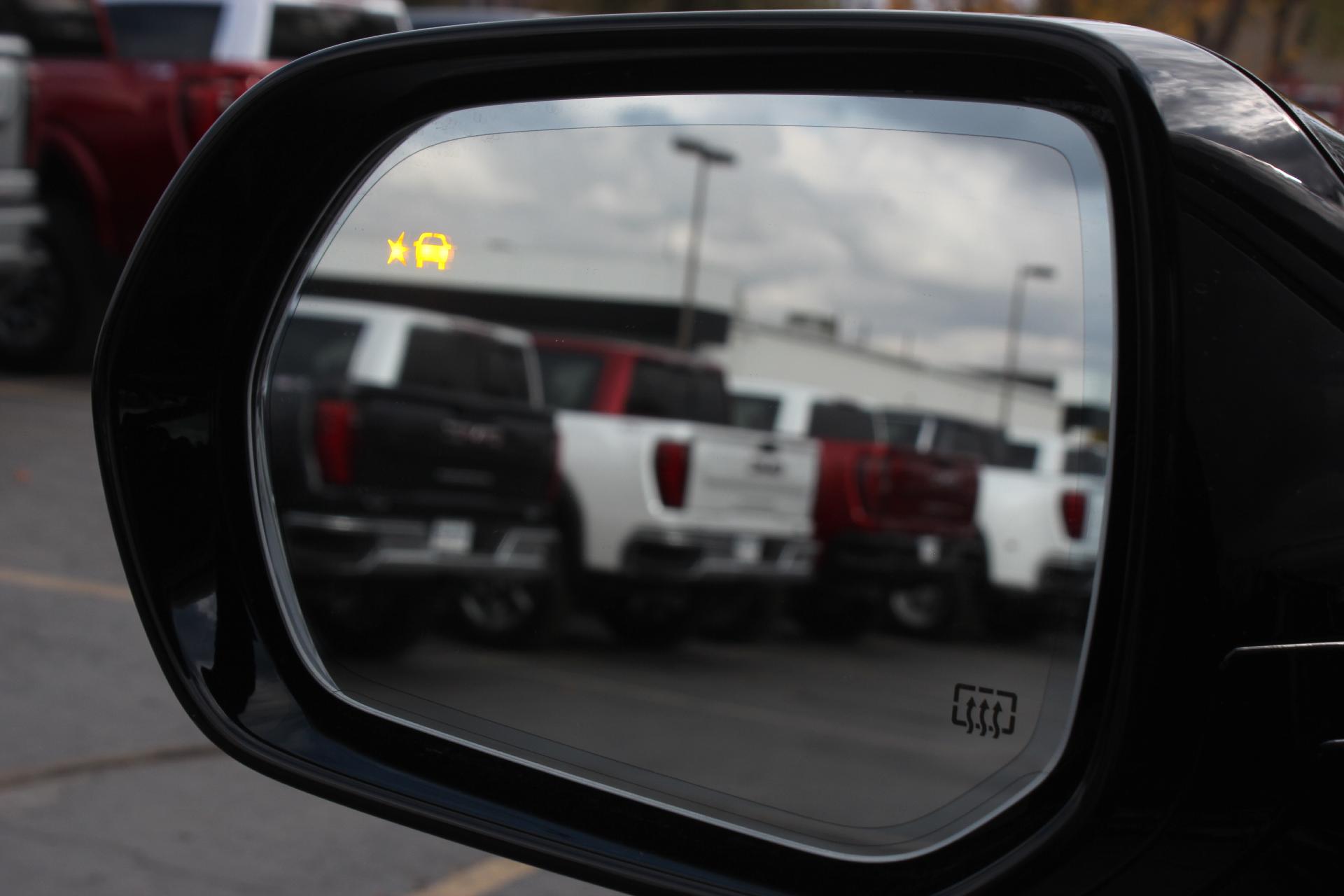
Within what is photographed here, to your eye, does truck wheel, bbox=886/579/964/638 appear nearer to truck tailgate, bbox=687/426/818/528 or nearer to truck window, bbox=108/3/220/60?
truck tailgate, bbox=687/426/818/528

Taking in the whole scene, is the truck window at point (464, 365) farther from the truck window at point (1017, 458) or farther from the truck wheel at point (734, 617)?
the truck window at point (1017, 458)

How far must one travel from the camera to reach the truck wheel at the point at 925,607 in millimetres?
12258

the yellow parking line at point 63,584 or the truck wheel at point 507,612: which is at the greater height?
the yellow parking line at point 63,584

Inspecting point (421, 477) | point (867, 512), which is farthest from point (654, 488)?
point (867, 512)

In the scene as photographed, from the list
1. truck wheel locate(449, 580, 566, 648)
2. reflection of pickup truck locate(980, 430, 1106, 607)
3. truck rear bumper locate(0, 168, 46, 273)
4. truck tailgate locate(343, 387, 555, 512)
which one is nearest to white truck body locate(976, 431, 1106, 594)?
reflection of pickup truck locate(980, 430, 1106, 607)

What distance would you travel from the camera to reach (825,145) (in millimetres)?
2311

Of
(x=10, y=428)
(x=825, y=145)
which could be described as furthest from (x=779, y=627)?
(x=825, y=145)

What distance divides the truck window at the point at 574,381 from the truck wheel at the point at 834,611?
8.95 ft

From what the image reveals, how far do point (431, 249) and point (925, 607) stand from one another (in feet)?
37.4

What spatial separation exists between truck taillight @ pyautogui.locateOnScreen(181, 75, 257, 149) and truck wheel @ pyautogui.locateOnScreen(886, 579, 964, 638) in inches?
255

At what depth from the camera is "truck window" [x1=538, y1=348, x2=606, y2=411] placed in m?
10.2

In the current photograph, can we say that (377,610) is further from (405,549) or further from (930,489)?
(930,489)

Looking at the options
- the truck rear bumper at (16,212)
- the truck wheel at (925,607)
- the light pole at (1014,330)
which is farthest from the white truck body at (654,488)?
the truck rear bumper at (16,212)

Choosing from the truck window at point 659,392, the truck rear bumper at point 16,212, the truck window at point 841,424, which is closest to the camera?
the truck rear bumper at point 16,212
